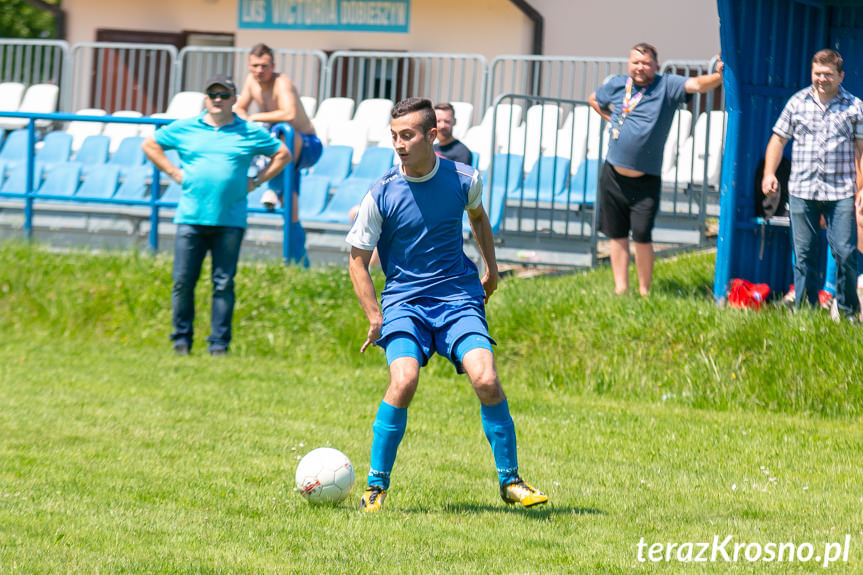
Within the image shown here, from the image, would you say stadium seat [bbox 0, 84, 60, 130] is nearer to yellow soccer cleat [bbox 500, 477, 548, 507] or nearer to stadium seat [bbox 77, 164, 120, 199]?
stadium seat [bbox 77, 164, 120, 199]

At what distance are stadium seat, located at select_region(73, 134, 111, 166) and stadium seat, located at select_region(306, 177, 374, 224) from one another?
141 inches

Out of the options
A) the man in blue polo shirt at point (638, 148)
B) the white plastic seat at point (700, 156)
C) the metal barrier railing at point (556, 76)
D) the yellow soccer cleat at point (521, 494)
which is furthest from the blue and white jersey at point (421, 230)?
the metal barrier railing at point (556, 76)

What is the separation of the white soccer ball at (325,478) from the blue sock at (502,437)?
702 mm

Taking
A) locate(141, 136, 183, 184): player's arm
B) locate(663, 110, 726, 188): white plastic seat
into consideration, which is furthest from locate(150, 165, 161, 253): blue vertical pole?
locate(663, 110, 726, 188): white plastic seat

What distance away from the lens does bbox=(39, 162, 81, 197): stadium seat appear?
47.5 feet

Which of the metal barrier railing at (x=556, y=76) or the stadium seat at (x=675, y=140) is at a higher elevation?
the metal barrier railing at (x=556, y=76)

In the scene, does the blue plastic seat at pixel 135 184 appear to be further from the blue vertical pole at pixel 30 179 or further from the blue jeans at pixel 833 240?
the blue jeans at pixel 833 240

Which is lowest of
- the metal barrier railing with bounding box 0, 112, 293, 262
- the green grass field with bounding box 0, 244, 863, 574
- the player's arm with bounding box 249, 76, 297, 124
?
the green grass field with bounding box 0, 244, 863, 574

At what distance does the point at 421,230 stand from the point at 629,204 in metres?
4.96

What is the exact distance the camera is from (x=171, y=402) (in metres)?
8.65

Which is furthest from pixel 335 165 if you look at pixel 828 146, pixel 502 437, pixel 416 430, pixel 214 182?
pixel 502 437

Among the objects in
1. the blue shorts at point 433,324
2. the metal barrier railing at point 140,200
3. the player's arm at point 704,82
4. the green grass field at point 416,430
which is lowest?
the green grass field at point 416,430

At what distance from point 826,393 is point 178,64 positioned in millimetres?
11262

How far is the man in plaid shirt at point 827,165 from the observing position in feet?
29.5
